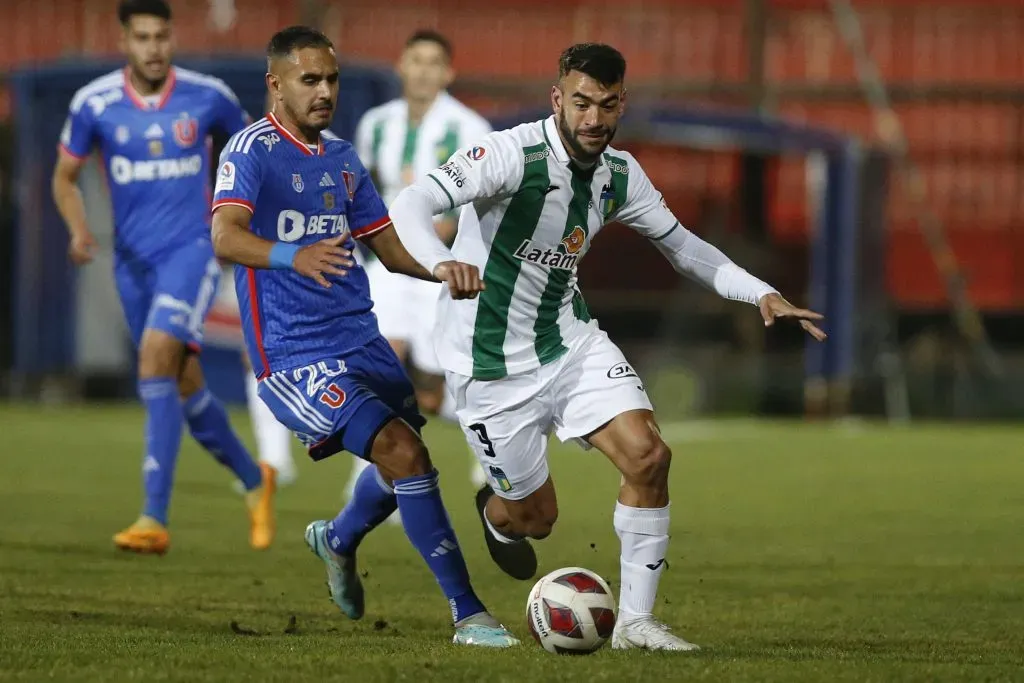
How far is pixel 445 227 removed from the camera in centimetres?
895

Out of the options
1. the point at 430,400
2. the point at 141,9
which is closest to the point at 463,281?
the point at 141,9

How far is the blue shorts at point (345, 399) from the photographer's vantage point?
577cm

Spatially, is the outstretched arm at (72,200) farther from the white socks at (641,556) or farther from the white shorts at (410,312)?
the white socks at (641,556)

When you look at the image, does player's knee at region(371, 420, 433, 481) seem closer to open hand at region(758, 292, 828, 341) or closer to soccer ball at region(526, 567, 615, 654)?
soccer ball at region(526, 567, 615, 654)

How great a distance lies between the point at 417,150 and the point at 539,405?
11.0ft

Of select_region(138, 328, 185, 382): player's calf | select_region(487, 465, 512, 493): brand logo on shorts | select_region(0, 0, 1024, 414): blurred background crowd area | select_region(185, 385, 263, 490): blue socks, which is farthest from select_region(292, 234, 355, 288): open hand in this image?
select_region(0, 0, 1024, 414): blurred background crowd area

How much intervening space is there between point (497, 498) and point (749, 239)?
1415 cm

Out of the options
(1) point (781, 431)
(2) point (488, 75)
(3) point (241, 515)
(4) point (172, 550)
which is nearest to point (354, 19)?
(2) point (488, 75)

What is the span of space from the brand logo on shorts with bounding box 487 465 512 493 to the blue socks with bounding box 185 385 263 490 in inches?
93.6

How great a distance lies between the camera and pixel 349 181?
614cm

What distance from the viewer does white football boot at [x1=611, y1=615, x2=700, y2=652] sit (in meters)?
5.30

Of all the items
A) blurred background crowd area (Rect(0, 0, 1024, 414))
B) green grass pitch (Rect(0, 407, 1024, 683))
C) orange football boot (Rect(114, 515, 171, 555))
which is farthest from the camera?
blurred background crowd area (Rect(0, 0, 1024, 414))

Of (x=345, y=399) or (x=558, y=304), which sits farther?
(x=558, y=304)

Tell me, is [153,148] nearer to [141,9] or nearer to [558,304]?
[141,9]
